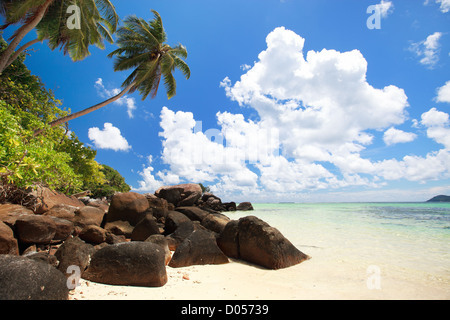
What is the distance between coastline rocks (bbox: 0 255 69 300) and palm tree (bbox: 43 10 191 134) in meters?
12.7

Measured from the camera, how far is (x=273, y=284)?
3730mm

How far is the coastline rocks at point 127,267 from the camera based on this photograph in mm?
3287

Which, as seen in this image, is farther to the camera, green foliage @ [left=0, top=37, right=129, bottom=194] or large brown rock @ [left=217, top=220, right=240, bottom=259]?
large brown rock @ [left=217, top=220, right=240, bottom=259]

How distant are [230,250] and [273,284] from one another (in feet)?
6.09

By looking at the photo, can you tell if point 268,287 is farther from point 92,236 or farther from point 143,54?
point 143,54

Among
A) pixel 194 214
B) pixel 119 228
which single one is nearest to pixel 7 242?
pixel 119 228

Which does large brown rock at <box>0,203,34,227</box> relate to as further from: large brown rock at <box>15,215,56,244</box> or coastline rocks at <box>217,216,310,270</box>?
coastline rocks at <box>217,216,310,270</box>

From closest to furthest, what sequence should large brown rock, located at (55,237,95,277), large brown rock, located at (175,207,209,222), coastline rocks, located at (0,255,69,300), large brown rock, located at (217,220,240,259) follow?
coastline rocks, located at (0,255,69,300)
large brown rock, located at (55,237,95,277)
large brown rock, located at (217,220,240,259)
large brown rock, located at (175,207,209,222)

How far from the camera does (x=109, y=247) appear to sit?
3527mm

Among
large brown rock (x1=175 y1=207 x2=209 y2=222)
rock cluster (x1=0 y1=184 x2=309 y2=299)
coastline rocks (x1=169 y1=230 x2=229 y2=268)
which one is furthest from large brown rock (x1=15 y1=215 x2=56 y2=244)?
large brown rock (x1=175 y1=207 x2=209 y2=222)

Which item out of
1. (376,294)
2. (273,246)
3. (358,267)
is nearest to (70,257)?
(273,246)

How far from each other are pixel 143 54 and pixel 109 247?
14206 mm

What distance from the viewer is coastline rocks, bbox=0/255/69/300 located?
221 centimetres
